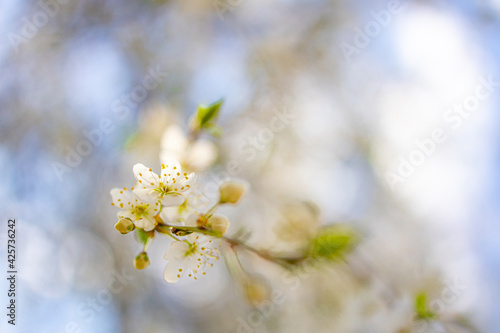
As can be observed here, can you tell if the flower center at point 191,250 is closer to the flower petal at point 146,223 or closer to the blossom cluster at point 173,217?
the blossom cluster at point 173,217

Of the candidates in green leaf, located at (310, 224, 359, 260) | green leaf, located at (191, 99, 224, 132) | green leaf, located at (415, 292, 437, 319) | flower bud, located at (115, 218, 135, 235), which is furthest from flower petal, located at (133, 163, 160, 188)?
green leaf, located at (415, 292, 437, 319)

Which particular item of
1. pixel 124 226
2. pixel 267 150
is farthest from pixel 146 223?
pixel 267 150

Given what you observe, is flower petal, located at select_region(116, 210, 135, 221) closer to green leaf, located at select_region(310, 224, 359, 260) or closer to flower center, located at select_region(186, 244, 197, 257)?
flower center, located at select_region(186, 244, 197, 257)

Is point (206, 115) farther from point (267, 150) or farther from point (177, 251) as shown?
point (267, 150)

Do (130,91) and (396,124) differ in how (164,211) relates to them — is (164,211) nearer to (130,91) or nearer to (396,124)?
(130,91)

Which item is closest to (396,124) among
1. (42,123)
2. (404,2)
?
(404,2)

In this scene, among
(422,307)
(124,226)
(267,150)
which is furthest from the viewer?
(267,150)
